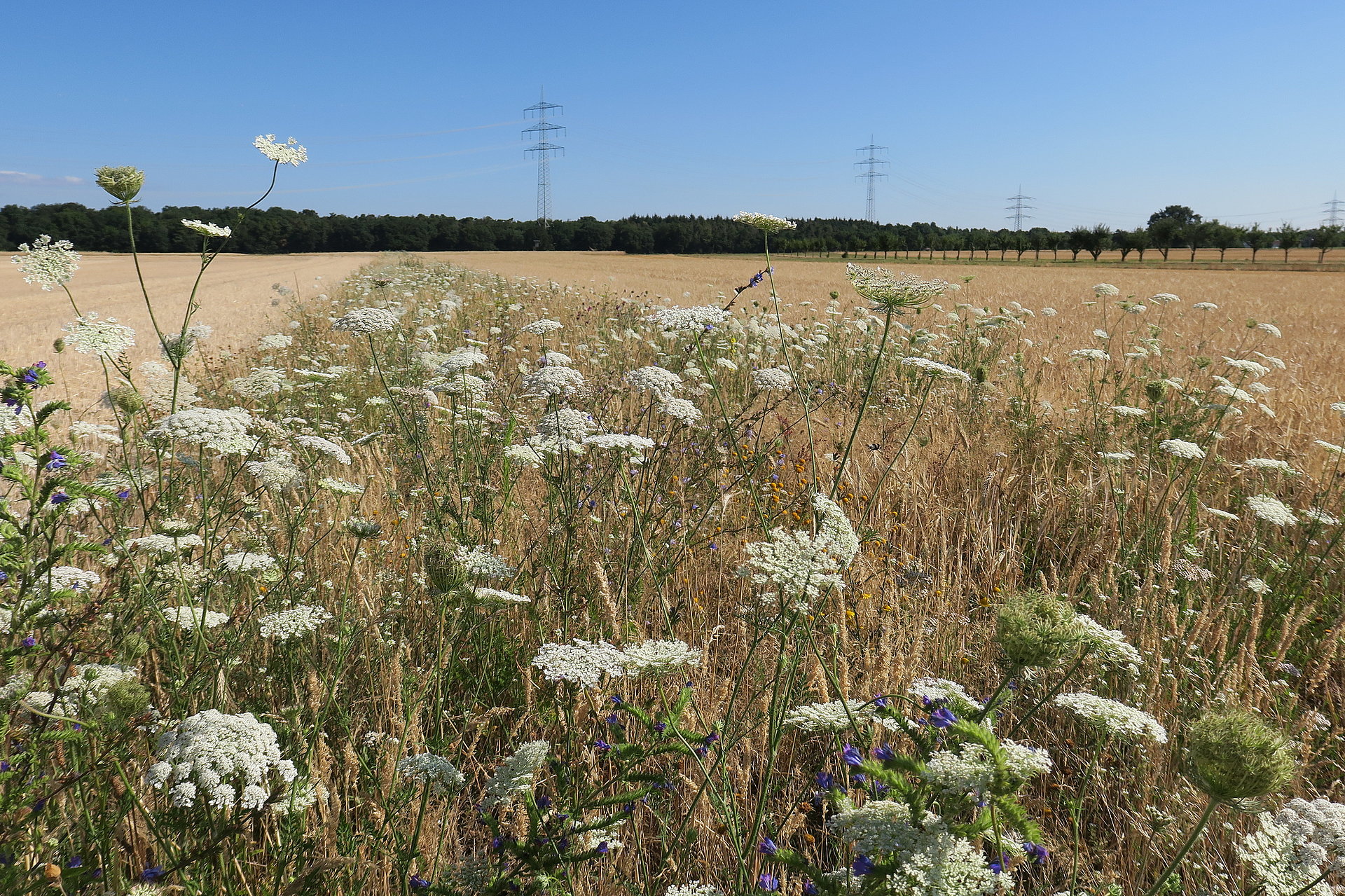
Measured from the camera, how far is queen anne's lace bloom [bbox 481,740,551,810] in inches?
61.4

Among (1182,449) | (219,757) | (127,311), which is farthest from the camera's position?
(127,311)

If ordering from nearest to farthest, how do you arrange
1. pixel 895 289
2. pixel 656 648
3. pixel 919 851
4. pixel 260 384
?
pixel 919 851
pixel 656 648
pixel 895 289
pixel 260 384

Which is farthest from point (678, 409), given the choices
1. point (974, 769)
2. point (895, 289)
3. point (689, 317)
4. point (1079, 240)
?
point (1079, 240)

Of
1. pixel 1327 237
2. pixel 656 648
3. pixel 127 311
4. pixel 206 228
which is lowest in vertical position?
pixel 656 648

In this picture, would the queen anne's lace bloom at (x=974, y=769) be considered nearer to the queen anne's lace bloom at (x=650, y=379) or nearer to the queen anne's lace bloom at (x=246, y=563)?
the queen anne's lace bloom at (x=650, y=379)

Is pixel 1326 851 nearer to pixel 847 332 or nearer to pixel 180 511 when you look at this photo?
pixel 180 511

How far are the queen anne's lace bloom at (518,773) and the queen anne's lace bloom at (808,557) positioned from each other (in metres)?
0.65

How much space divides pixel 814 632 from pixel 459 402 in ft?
9.07

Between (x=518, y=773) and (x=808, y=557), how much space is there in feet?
2.69

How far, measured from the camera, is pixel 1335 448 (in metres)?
3.64

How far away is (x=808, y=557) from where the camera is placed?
57.6 inches

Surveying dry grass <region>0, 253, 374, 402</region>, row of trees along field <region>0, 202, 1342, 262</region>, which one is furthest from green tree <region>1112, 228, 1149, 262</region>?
dry grass <region>0, 253, 374, 402</region>

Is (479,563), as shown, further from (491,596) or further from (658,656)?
(658,656)

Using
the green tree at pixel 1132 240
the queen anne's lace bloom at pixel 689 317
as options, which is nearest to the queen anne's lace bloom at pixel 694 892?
the queen anne's lace bloom at pixel 689 317
